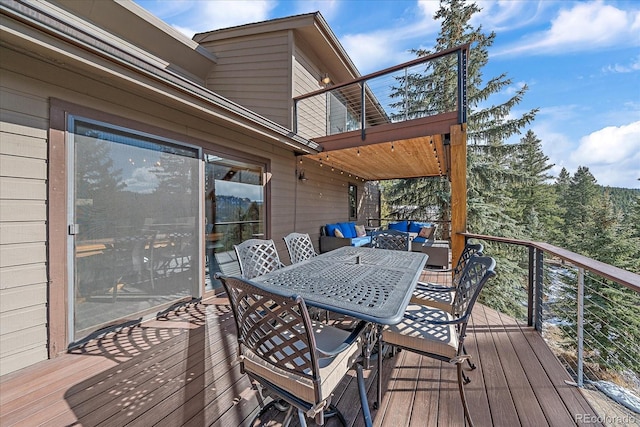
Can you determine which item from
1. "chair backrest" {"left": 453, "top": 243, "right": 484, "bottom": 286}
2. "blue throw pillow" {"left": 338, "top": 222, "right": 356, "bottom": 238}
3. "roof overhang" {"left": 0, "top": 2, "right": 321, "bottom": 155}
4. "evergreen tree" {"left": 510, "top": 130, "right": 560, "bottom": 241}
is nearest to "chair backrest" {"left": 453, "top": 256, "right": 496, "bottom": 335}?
"chair backrest" {"left": 453, "top": 243, "right": 484, "bottom": 286}

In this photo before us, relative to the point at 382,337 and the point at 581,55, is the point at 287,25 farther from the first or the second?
the point at 581,55

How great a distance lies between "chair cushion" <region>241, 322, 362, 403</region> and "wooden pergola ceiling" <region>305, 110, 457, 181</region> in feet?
11.9

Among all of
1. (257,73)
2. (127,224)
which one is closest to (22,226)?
(127,224)

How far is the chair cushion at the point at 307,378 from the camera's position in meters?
1.24

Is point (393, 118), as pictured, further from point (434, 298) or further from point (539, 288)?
point (434, 298)

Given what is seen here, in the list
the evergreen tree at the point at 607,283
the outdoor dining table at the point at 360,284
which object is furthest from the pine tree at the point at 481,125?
the outdoor dining table at the point at 360,284

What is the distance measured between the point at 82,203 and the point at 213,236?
1563mm

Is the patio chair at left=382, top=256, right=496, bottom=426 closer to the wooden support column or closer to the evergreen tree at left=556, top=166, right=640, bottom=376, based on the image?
the wooden support column

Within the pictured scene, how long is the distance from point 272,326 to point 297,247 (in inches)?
78.1

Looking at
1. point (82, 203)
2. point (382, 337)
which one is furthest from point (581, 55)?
point (82, 203)

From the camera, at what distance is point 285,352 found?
52.9 inches

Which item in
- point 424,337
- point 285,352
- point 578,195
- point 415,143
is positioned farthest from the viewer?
point 578,195

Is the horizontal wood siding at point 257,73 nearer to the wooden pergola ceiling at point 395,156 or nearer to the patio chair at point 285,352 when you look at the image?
the wooden pergola ceiling at point 395,156

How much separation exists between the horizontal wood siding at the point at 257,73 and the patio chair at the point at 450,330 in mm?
4724
